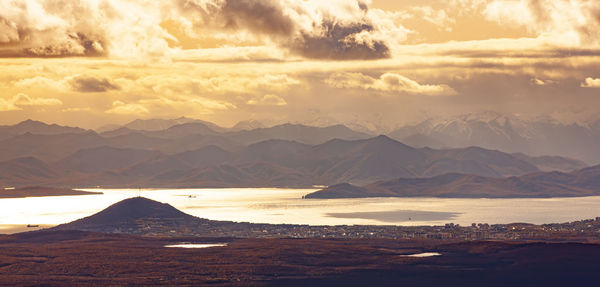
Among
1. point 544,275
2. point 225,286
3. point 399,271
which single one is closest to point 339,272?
point 399,271

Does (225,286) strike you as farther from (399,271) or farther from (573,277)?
(573,277)

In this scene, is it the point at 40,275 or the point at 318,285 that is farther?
the point at 40,275

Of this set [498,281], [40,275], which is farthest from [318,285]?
[40,275]

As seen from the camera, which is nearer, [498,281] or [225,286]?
[225,286]

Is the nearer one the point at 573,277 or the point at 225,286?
the point at 225,286

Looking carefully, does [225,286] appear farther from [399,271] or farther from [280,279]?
[399,271]

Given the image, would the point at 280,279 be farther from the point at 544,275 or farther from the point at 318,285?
the point at 544,275

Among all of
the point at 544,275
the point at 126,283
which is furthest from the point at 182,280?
the point at 544,275
